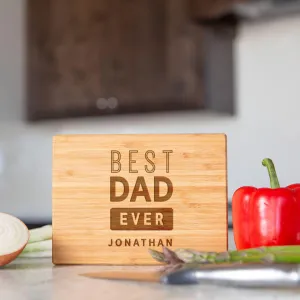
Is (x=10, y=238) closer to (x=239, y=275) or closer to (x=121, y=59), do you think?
(x=239, y=275)

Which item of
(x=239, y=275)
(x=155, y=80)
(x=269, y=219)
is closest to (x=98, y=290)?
(x=239, y=275)

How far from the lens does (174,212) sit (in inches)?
28.6

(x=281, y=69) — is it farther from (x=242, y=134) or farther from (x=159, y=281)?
(x=159, y=281)

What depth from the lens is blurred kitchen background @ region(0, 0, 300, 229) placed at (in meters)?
1.82

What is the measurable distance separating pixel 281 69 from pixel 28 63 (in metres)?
0.88

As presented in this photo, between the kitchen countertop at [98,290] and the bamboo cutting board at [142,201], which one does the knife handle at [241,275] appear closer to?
the kitchen countertop at [98,290]

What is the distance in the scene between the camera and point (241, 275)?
21.5 inches

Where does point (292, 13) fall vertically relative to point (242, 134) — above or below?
above

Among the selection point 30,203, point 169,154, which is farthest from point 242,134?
point 169,154

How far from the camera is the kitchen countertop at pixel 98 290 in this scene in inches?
20.4

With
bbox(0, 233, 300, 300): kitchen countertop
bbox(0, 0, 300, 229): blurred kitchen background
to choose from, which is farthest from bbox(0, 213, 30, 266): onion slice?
bbox(0, 0, 300, 229): blurred kitchen background

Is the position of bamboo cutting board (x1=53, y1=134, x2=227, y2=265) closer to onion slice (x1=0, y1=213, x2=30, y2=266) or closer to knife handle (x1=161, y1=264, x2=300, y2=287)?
onion slice (x1=0, y1=213, x2=30, y2=266)

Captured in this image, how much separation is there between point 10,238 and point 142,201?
0.17m

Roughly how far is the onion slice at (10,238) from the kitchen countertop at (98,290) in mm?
42
